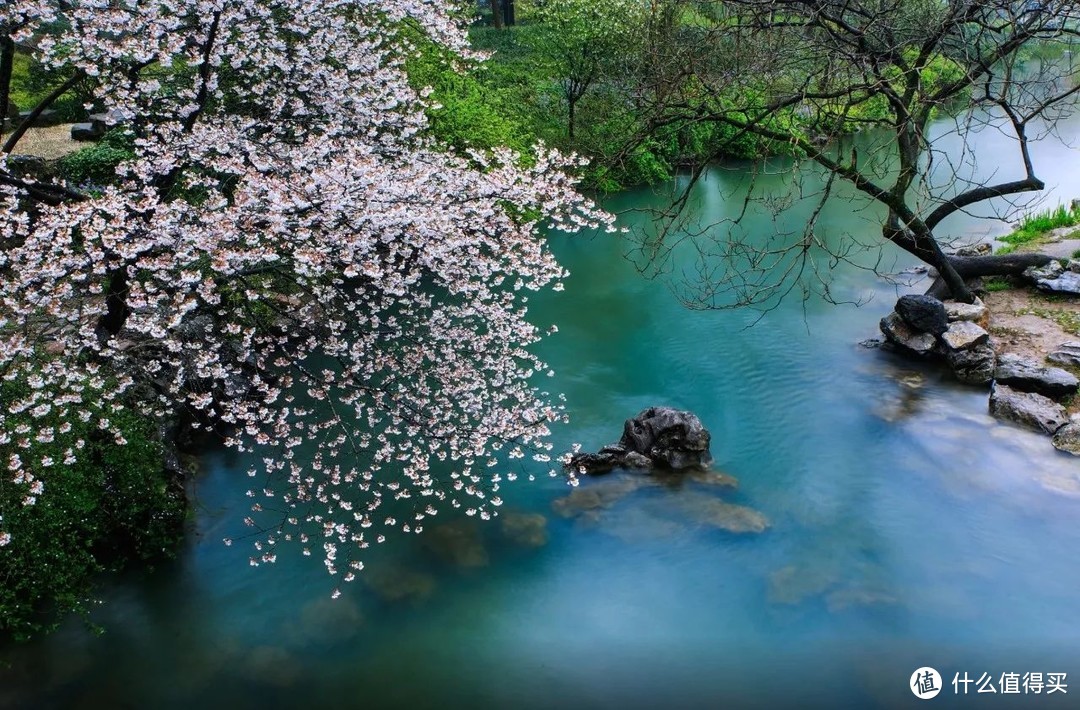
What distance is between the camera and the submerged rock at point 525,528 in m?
7.39

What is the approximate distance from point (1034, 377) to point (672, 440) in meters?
4.78

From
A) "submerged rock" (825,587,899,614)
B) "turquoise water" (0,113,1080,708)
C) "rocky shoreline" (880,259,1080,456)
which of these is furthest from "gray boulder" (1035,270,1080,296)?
"submerged rock" (825,587,899,614)

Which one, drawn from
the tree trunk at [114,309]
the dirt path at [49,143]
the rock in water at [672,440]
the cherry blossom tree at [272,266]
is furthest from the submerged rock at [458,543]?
the dirt path at [49,143]

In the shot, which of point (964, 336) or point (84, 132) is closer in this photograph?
point (964, 336)

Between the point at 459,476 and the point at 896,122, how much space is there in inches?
260

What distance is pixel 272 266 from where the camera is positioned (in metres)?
6.43

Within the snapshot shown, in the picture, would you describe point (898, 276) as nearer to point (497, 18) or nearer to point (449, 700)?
point (449, 700)

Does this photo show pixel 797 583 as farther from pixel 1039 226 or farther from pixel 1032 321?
pixel 1039 226

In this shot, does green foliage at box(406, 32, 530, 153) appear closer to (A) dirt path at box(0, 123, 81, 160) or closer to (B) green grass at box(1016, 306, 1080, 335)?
(A) dirt path at box(0, 123, 81, 160)

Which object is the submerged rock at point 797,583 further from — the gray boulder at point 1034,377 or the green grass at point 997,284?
the green grass at point 997,284

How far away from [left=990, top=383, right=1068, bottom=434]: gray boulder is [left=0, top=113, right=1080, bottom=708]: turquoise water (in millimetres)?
183

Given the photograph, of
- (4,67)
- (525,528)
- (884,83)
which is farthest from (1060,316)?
(4,67)

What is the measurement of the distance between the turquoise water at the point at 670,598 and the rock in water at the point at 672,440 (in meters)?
0.42

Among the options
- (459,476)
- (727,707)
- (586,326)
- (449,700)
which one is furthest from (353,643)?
(586,326)
